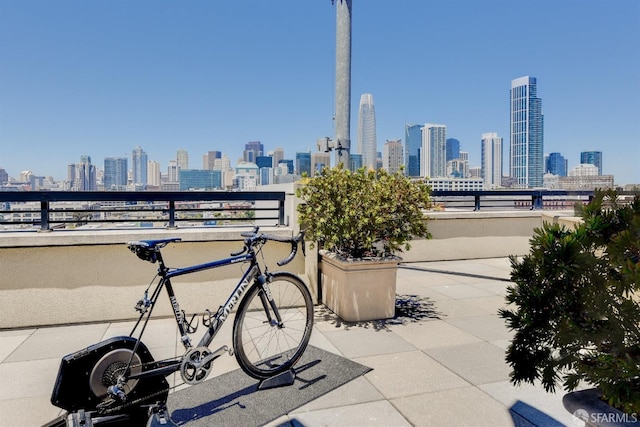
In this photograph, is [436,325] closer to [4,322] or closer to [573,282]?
[573,282]

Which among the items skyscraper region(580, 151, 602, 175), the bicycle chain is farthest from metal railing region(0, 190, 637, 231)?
skyscraper region(580, 151, 602, 175)

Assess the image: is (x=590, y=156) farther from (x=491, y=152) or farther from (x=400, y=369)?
(x=400, y=369)

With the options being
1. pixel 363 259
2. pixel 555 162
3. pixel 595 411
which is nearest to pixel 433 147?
pixel 555 162

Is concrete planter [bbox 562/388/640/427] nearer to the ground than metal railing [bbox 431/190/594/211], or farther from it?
nearer to the ground

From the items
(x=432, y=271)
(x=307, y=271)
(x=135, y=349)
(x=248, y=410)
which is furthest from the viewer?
(x=432, y=271)

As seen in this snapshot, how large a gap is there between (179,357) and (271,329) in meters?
1.13

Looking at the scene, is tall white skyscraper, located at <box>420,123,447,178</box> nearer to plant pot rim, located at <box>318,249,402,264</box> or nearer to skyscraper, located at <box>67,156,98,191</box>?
skyscraper, located at <box>67,156,98,191</box>

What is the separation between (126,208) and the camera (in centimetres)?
533

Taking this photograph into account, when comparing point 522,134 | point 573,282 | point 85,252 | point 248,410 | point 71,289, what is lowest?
point 248,410

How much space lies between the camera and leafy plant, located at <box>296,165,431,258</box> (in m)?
4.83

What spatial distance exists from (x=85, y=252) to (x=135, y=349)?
2617 millimetres

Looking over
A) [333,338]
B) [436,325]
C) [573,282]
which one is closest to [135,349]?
[333,338]

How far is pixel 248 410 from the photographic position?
3.03 metres

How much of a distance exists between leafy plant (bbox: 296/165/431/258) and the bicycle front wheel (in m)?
0.94
